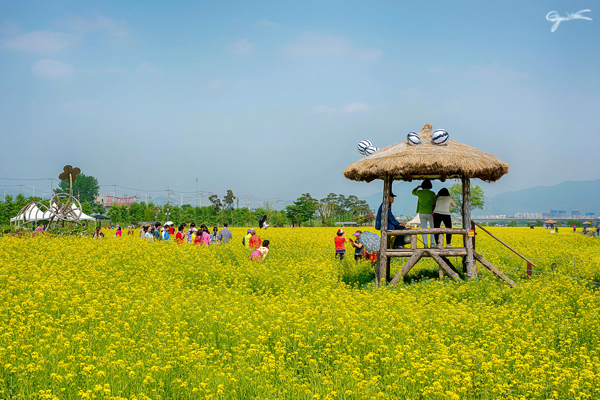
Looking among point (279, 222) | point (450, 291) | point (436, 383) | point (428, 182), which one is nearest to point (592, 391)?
point (436, 383)

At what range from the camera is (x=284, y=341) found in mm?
5480

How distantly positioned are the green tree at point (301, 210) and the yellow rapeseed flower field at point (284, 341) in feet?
204

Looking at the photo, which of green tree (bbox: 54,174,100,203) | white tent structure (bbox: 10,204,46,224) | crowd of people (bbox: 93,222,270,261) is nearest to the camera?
crowd of people (bbox: 93,222,270,261)

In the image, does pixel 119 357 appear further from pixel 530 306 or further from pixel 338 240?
pixel 338 240

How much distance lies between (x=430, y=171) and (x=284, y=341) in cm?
619

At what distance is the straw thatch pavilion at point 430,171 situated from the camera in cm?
1001

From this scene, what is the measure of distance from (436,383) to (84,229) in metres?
22.7

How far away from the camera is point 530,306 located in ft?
26.2

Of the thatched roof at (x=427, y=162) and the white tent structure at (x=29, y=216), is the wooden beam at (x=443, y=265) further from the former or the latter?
the white tent structure at (x=29, y=216)

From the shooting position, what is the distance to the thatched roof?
997 cm

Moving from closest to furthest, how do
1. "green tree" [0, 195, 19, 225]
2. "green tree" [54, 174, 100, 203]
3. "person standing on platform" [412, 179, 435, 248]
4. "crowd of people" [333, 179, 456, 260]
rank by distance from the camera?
1. "crowd of people" [333, 179, 456, 260]
2. "person standing on platform" [412, 179, 435, 248]
3. "green tree" [0, 195, 19, 225]
4. "green tree" [54, 174, 100, 203]

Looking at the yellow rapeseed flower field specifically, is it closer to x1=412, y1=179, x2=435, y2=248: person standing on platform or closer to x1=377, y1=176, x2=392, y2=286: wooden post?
x1=377, y1=176, x2=392, y2=286: wooden post

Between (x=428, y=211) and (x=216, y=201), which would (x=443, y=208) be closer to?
(x=428, y=211)

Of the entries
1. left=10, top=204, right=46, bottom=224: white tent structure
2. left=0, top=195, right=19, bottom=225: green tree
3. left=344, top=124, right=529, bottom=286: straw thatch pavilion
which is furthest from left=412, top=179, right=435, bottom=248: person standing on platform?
left=0, top=195, right=19, bottom=225: green tree
